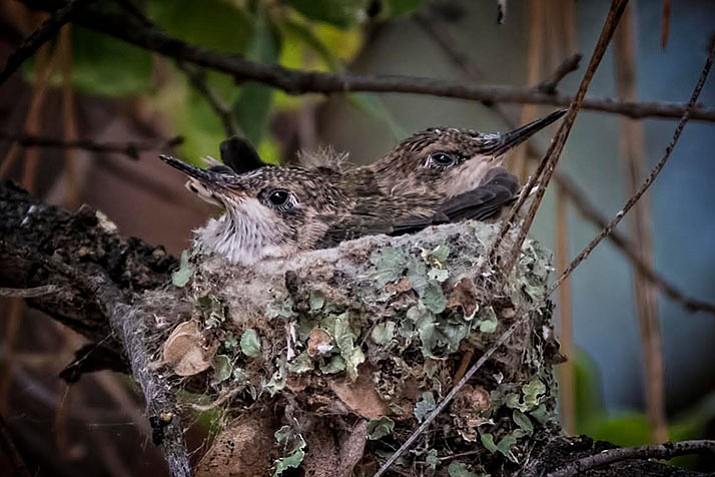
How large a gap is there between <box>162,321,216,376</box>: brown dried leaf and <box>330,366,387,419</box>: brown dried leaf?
26 cm

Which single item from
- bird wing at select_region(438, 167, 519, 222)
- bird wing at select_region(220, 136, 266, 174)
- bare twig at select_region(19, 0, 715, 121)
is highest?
bare twig at select_region(19, 0, 715, 121)

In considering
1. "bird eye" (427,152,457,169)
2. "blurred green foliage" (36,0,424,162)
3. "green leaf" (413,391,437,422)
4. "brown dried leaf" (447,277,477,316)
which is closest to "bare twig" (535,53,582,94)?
"bird eye" (427,152,457,169)

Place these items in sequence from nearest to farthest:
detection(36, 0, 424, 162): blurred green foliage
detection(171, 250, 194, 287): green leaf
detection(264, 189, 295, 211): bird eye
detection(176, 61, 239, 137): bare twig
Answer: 1. detection(171, 250, 194, 287): green leaf
2. detection(264, 189, 295, 211): bird eye
3. detection(36, 0, 424, 162): blurred green foliage
4. detection(176, 61, 239, 137): bare twig

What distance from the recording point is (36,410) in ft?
11.9

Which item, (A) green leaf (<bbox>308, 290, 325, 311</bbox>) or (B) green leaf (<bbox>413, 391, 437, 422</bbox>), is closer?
(B) green leaf (<bbox>413, 391, 437, 422</bbox>)

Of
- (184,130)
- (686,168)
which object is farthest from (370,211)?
(686,168)

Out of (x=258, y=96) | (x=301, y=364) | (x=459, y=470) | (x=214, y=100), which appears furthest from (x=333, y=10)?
(x=459, y=470)

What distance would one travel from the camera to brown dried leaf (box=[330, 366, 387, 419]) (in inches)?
77.2

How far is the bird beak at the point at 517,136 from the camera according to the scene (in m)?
2.43

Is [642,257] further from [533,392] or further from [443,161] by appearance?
[533,392]

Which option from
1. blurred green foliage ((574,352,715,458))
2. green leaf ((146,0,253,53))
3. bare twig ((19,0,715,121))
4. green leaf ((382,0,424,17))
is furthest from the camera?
blurred green foliage ((574,352,715,458))

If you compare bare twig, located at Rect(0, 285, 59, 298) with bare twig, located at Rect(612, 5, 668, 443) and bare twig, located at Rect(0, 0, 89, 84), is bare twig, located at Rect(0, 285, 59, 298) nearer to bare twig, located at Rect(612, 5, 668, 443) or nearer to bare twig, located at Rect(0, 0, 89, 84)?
bare twig, located at Rect(0, 0, 89, 84)

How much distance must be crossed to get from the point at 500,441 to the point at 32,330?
309 centimetres

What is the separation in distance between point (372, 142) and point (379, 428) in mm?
4090
